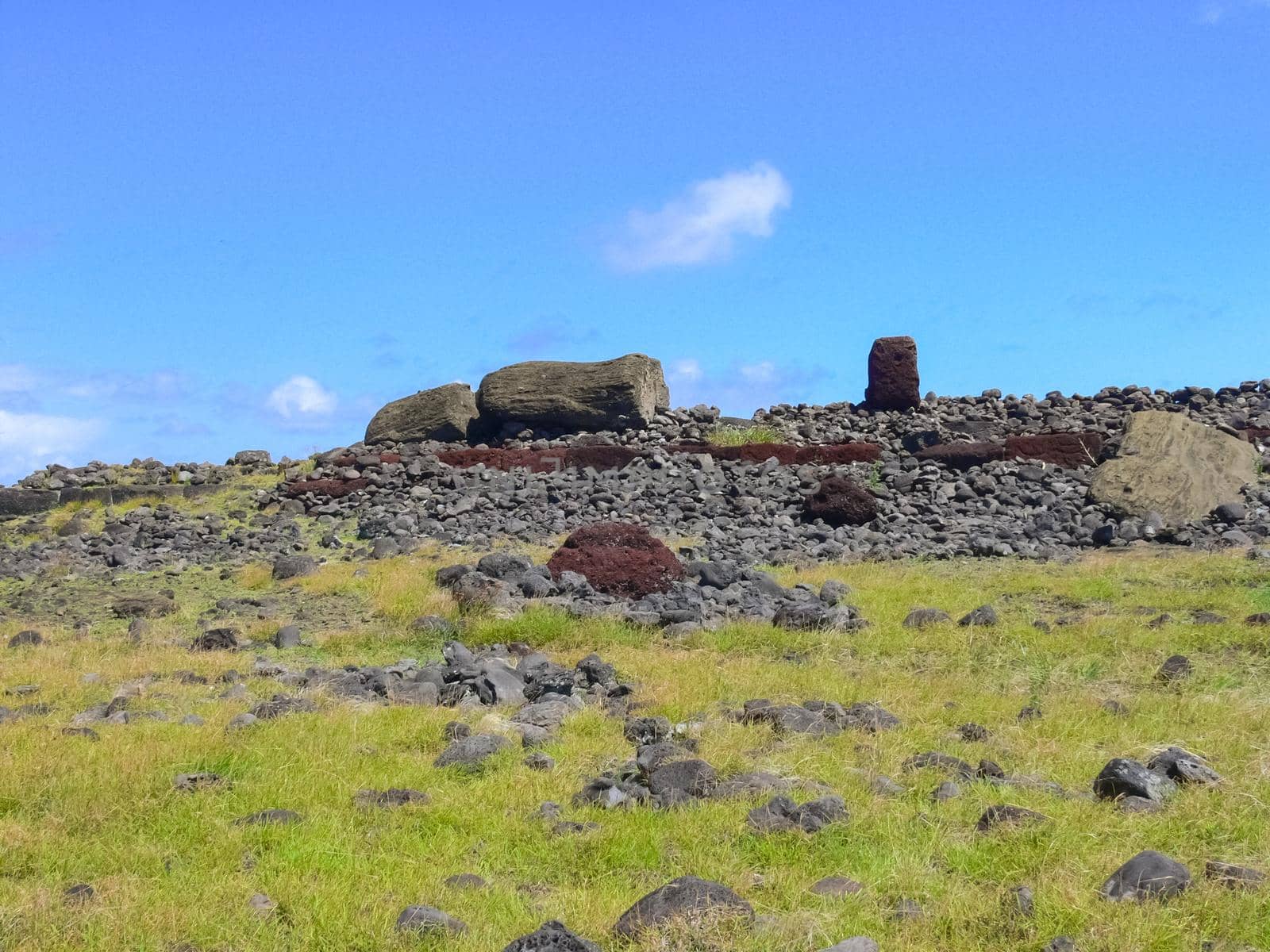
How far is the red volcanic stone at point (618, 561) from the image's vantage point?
1094 cm

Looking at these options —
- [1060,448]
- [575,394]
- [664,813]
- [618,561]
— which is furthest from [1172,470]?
[664,813]

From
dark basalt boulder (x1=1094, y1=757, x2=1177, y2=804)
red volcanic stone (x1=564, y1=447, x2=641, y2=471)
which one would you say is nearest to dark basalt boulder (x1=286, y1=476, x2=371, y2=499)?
red volcanic stone (x1=564, y1=447, x2=641, y2=471)

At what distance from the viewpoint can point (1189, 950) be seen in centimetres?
365

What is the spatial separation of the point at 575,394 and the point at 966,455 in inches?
280

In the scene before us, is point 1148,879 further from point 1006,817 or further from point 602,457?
point 602,457

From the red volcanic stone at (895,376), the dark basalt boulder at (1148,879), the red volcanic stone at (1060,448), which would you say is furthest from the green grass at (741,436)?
the dark basalt boulder at (1148,879)

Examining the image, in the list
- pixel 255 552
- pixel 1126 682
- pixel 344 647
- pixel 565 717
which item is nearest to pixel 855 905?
pixel 565 717

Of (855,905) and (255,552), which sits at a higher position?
(255,552)

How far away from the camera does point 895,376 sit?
23141 mm

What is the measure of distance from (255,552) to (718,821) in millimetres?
11296

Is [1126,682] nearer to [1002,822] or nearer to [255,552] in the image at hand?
[1002,822]

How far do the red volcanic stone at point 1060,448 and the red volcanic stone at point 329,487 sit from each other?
9.75 metres

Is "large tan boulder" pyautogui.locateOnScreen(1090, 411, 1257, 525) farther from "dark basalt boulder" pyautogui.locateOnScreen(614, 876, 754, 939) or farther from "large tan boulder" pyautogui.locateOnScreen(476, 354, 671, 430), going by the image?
"dark basalt boulder" pyautogui.locateOnScreen(614, 876, 754, 939)

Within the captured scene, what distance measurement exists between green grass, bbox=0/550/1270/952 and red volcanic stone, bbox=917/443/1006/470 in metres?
8.67
